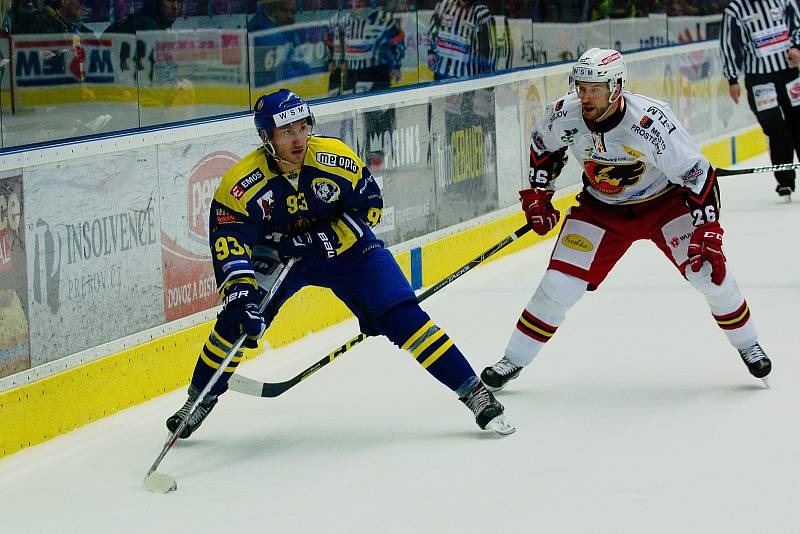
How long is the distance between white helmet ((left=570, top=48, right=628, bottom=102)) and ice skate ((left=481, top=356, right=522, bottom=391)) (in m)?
0.87

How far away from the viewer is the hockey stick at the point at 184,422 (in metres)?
3.60

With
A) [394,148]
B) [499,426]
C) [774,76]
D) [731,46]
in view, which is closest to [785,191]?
[774,76]

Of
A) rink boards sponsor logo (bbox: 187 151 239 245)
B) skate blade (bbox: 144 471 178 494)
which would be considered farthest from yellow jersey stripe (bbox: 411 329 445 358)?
rink boards sponsor logo (bbox: 187 151 239 245)

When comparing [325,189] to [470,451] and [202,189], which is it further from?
[202,189]

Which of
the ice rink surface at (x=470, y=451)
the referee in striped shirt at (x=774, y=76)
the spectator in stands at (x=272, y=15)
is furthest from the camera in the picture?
the referee in striped shirt at (x=774, y=76)

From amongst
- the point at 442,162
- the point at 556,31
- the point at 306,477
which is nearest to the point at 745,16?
the point at 556,31

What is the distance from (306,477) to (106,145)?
4.47ft

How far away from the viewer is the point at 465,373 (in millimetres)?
3967

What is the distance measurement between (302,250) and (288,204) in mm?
143

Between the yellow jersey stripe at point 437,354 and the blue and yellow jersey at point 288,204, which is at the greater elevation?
the blue and yellow jersey at point 288,204

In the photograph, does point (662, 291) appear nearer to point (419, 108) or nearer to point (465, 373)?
point (419, 108)

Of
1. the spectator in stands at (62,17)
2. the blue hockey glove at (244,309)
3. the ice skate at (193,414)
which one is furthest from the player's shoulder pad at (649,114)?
the spectator in stands at (62,17)

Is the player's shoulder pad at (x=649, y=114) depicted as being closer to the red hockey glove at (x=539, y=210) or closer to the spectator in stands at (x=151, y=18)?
the red hockey glove at (x=539, y=210)

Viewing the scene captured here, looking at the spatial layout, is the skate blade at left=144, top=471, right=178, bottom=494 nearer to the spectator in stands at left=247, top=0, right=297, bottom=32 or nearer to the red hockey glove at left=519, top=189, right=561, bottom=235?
the red hockey glove at left=519, top=189, right=561, bottom=235
